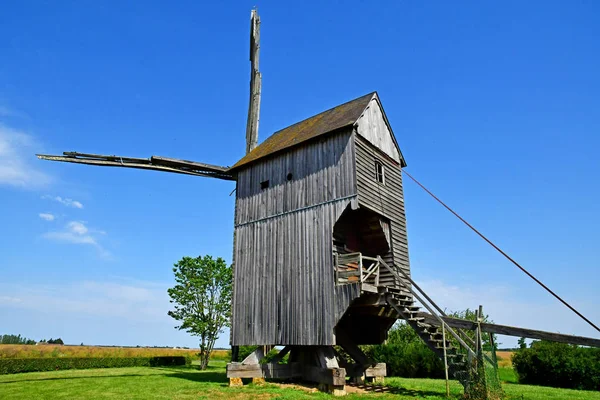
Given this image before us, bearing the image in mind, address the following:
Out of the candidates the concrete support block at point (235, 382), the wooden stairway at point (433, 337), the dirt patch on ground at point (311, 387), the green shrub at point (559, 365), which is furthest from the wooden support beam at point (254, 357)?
the green shrub at point (559, 365)

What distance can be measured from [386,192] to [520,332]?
23.0 feet

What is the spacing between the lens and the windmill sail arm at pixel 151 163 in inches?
695

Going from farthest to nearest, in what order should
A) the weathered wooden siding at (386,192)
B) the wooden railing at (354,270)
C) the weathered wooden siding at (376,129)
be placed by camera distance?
the weathered wooden siding at (376,129) → the weathered wooden siding at (386,192) → the wooden railing at (354,270)

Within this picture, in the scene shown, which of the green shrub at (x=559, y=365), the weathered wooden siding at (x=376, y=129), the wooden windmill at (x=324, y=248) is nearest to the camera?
the wooden windmill at (x=324, y=248)

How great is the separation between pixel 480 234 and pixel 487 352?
3.19m

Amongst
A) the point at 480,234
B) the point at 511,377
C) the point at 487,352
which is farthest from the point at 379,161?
the point at 511,377

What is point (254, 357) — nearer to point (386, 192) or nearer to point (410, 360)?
point (386, 192)

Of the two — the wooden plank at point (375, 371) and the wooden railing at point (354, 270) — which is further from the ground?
the wooden railing at point (354, 270)

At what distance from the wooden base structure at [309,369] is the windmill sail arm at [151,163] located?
327 inches

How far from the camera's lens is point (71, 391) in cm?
1349

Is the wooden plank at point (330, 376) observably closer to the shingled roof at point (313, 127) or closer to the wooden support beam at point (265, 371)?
the wooden support beam at point (265, 371)

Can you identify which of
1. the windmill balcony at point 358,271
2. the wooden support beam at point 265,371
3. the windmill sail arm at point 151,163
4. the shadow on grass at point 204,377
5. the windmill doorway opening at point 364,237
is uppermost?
the windmill sail arm at point 151,163

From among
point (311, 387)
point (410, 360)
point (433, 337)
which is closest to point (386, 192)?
point (433, 337)

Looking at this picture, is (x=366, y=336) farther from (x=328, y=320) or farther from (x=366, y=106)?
(x=366, y=106)
